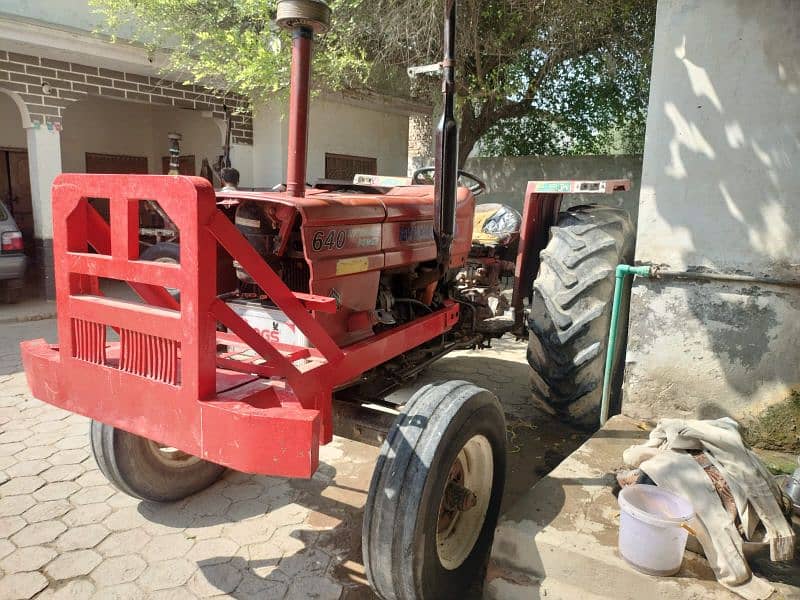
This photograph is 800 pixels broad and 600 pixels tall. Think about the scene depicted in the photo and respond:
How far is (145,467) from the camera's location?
276 cm

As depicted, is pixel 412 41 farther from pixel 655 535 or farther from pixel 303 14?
pixel 655 535

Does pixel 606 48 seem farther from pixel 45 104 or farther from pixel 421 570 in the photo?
pixel 421 570

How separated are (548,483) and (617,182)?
2.29 meters

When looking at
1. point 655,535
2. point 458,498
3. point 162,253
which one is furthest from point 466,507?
point 162,253

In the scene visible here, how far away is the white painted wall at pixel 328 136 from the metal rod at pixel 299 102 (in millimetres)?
6640

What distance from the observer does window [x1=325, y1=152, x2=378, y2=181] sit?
10039 millimetres

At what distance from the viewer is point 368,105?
1026 cm

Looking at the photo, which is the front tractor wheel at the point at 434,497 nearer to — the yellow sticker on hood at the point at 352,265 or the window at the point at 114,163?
the yellow sticker on hood at the point at 352,265

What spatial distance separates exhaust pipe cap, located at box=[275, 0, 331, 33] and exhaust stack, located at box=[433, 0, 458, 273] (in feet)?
1.85

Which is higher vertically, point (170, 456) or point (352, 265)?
point (352, 265)

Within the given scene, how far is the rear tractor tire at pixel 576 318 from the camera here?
324cm

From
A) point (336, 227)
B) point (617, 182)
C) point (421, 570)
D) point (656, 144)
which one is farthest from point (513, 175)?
point (421, 570)

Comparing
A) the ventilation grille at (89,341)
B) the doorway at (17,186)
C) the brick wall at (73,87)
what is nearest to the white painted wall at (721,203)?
the ventilation grille at (89,341)

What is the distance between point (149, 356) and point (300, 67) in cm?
122
